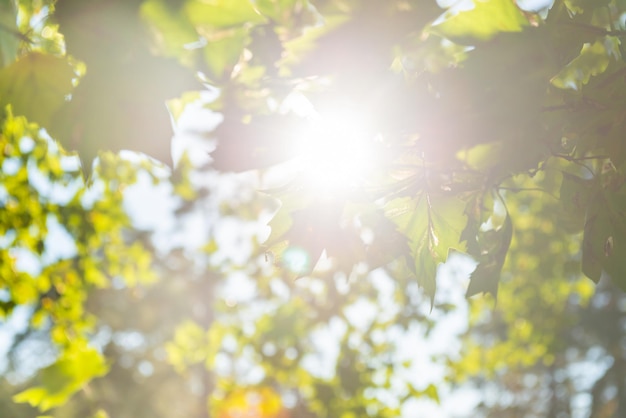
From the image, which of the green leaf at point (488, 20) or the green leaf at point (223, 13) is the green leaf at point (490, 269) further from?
the green leaf at point (223, 13)

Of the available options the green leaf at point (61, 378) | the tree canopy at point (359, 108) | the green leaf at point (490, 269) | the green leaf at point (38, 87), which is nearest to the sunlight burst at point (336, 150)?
the tree canopy at point (359, 108)

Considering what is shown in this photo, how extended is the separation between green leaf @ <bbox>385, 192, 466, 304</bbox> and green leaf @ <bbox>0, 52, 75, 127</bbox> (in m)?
0.72

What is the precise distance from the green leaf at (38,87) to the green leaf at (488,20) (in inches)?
29.1

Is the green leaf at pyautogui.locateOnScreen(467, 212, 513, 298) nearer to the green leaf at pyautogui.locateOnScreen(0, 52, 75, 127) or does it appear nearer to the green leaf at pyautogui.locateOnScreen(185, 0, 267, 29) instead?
the green leaf at pyautogui.locateOnScreen(185, 0, 267, 29)

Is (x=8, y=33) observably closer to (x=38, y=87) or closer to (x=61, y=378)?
(x=38, y=87)

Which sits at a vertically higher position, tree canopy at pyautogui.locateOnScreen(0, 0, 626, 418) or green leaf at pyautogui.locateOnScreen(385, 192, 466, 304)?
tree canopy at pyautogui.locateOnScreen(0, 0, 626, 418)

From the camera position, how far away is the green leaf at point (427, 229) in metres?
1.35

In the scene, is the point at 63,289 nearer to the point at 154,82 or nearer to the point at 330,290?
the point at 330,290

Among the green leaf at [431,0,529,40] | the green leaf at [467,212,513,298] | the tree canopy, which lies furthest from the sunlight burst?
the green leaf at [467,212,513,298]

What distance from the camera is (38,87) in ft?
3.72

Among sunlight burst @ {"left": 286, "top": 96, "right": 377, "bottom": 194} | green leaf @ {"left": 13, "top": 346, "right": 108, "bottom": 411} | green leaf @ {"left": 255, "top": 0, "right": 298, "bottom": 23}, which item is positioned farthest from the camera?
green leaf @ {"left": 13, "top": 346, "right": 108, "bottom": 411}

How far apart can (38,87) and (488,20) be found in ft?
2.75

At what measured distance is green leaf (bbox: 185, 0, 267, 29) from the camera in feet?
3.51

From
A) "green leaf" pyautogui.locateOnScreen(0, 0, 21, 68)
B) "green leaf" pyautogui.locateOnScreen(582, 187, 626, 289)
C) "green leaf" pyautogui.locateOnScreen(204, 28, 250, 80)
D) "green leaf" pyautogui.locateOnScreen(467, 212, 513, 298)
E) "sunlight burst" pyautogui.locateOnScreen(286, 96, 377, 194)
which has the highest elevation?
"green leaf" pyautogui.locateOnScreen(0, 0, 21, 68)
